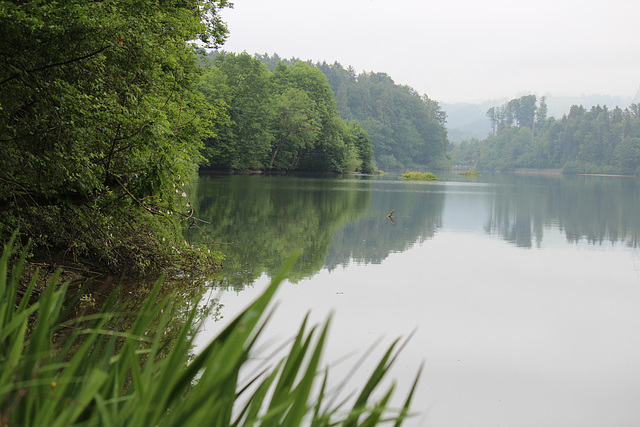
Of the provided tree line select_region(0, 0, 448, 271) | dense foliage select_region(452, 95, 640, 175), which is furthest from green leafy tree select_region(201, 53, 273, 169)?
dense foliage select_region(452, 95, 640, 175)

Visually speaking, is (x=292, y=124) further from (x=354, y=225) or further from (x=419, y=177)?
(x=354, y=225)

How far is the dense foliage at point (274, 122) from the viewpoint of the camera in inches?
1885

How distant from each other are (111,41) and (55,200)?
1.65m

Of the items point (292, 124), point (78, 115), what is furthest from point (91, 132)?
point (292, 124)

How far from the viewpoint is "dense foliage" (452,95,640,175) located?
378 feet

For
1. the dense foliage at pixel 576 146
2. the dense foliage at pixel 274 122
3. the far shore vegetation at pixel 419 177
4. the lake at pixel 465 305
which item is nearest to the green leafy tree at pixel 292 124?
the dense foliage at pixel 274 122

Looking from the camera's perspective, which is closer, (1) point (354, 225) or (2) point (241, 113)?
(1) point (354, 225)

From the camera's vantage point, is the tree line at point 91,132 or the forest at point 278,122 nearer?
the tree line at point 91,132

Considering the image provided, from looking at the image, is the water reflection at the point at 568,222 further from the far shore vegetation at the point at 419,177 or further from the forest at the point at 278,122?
the far shore vegetation at the point at 419,177

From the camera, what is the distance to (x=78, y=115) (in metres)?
Result: 5.36

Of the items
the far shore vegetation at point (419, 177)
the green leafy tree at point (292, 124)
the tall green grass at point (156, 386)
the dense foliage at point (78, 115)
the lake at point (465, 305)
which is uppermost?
the green leafy tree at point (292, 124)

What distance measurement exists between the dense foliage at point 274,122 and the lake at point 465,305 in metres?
28.2

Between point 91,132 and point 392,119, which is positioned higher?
point 392,119

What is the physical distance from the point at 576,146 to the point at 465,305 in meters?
130
